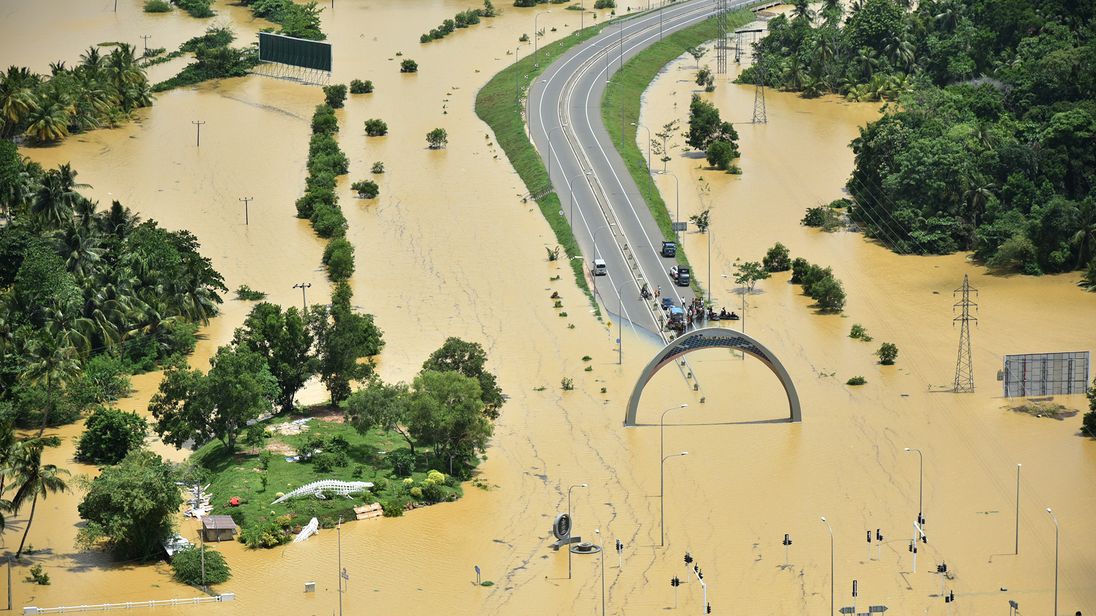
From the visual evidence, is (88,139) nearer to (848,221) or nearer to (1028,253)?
(848,221)

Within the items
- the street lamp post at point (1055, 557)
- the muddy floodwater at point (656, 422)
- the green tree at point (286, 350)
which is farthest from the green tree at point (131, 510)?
the street lamp post at point (1055, 557)

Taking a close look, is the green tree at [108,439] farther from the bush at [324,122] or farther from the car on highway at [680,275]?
the bush at [324,122]

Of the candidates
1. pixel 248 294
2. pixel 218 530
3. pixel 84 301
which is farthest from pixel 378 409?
pixel 248 294

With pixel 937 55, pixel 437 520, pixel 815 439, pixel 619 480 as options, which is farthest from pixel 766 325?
pixel 937 55

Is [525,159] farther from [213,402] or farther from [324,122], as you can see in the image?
[213,402]

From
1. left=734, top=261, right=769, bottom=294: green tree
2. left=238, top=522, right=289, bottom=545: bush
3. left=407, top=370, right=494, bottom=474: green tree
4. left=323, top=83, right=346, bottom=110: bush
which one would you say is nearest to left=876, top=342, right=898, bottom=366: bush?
left=734, top=261, right=769, bottom=294: green tree
